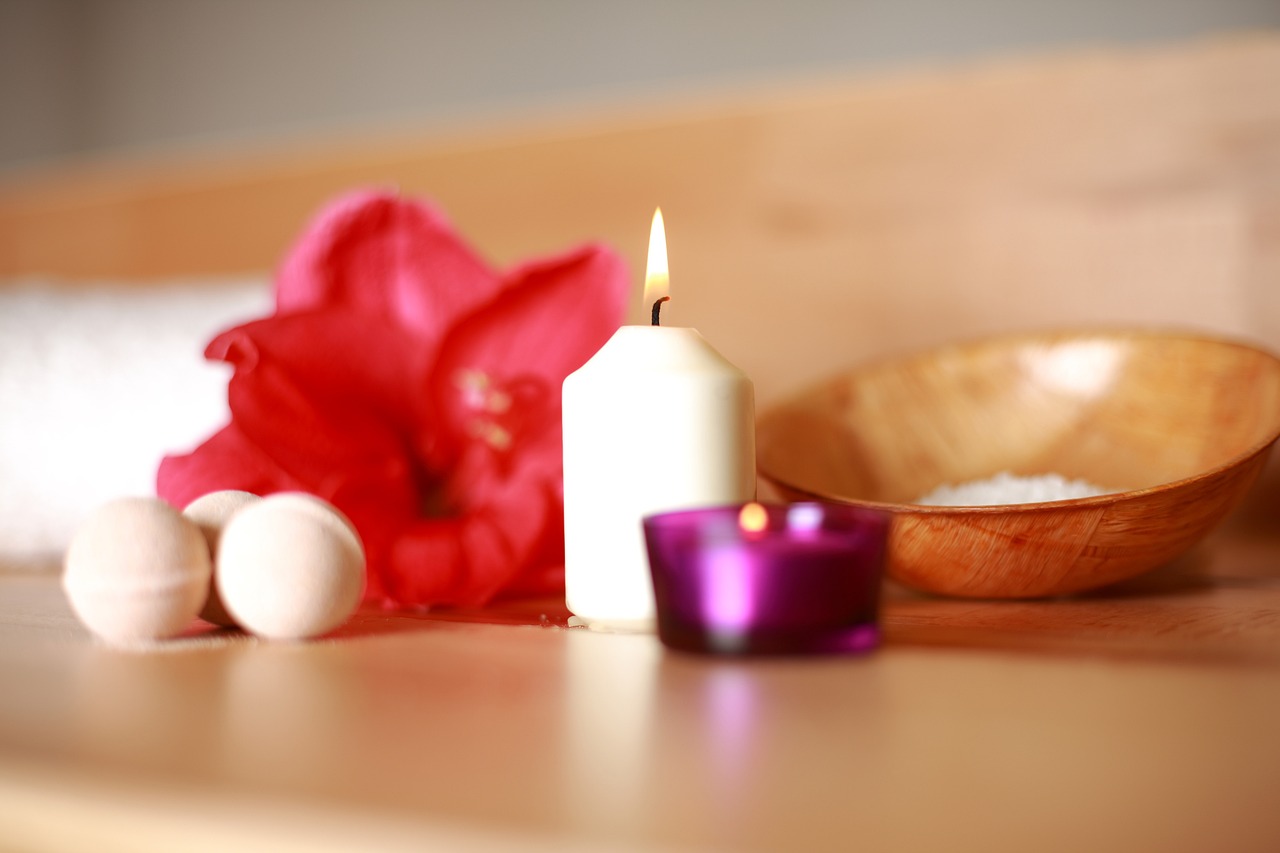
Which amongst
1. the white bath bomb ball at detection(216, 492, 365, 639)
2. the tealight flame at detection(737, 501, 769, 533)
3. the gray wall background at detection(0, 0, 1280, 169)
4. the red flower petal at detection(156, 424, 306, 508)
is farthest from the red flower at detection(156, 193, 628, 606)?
the gray wall background at detection(0, 0, 1280, 169)

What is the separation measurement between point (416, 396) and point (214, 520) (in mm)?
193

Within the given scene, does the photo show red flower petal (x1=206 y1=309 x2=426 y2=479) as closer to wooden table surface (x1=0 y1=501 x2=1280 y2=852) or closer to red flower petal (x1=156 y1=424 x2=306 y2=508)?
red flower petal (x1=156 y1=424 x2=306 y2=508)

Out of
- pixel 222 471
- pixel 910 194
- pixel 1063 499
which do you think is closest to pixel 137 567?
pixel 222 471

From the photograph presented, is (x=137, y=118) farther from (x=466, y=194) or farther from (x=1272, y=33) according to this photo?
(x=1272, y=33)

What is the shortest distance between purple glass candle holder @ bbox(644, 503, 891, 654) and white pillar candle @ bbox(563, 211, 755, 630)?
59 millimetres

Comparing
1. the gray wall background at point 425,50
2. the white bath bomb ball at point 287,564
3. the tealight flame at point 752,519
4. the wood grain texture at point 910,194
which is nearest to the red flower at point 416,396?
Result: the white bath bomb ball at point 287,564

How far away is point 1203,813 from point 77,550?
383 millimetres

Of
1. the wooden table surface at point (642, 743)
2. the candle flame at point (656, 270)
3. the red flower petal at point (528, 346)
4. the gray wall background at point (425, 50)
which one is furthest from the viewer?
the gray wall background at point (425, 50)

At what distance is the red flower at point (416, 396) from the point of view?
55 centimetres

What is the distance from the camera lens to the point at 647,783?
26cm

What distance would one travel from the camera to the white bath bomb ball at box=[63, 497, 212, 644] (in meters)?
0.42

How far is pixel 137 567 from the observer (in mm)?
419

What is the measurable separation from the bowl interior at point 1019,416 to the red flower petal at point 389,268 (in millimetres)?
195

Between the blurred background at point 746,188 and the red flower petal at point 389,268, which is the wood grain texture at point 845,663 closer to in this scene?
the blurred background at point 746,188
